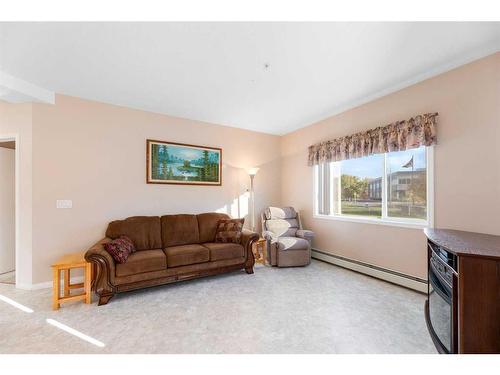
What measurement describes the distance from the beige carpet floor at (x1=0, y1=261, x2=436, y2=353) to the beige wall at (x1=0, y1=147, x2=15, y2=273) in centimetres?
76

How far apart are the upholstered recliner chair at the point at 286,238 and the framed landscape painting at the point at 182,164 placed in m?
1.28

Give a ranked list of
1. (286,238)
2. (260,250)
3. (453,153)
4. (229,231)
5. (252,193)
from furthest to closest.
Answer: (252,193) < (260,250) < (286,238) < (229,231) < (453,153)

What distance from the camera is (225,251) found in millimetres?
3211

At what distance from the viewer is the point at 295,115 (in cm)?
388

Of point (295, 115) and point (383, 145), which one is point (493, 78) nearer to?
point (383, 145)

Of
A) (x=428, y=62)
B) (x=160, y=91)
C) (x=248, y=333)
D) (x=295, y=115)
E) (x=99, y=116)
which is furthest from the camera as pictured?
(x=295, y=115)

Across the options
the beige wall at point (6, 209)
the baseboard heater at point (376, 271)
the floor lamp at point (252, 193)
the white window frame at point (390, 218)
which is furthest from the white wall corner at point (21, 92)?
the baseboard heater at point (376, 271)

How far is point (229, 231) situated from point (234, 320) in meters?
1.53

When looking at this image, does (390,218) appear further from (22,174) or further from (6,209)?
(6,209)

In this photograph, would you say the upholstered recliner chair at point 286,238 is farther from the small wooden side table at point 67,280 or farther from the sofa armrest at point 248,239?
the small wooden side table at point 67,280

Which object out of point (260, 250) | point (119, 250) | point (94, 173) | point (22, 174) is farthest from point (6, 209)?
point (260, 250)
